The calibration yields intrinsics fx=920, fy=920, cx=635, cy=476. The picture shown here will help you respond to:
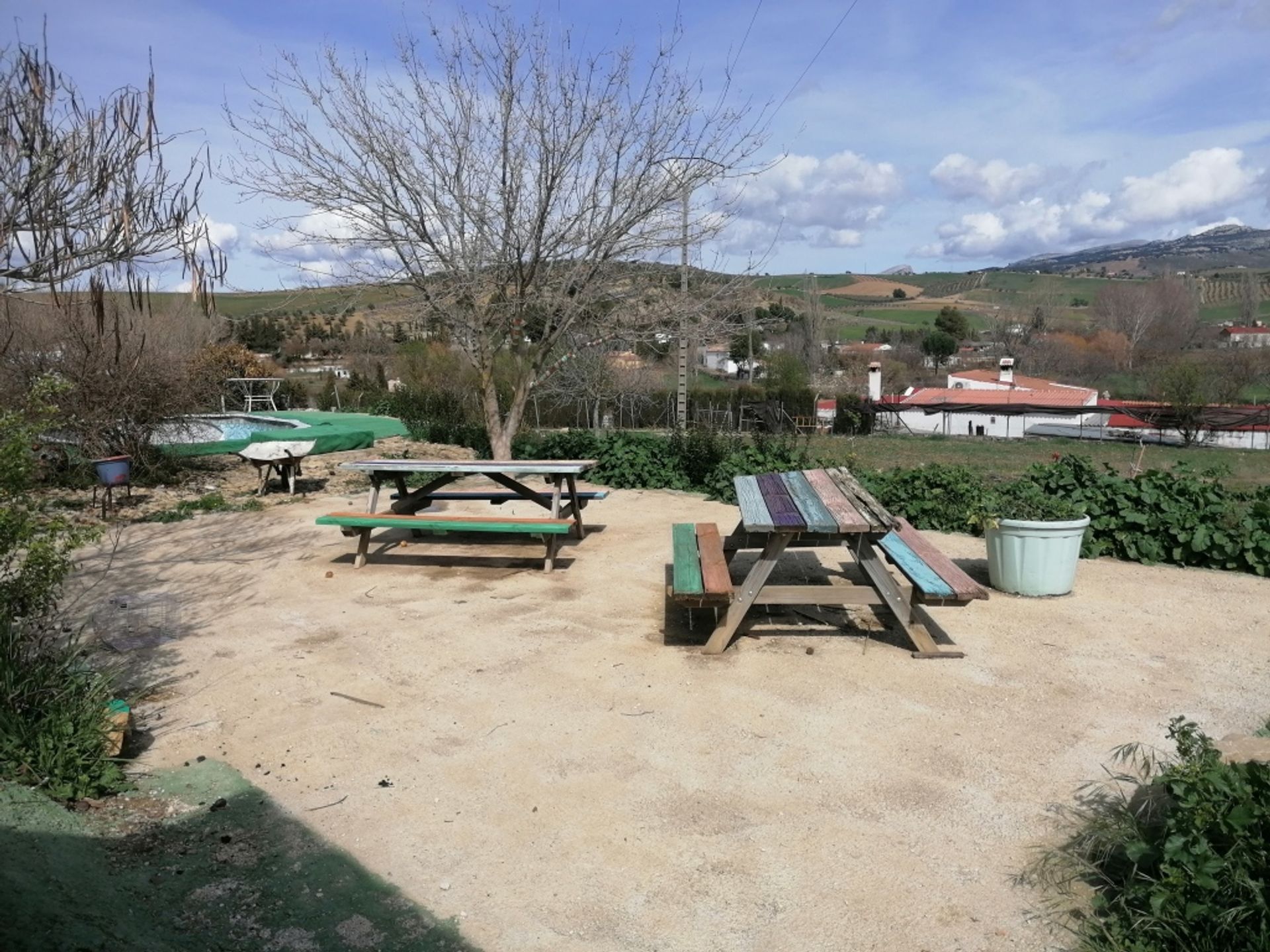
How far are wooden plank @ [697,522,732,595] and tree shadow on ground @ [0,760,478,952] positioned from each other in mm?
2148

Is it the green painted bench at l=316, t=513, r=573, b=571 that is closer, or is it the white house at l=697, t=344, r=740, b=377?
the green painted bench at l=316, t=513, r=573, b=571

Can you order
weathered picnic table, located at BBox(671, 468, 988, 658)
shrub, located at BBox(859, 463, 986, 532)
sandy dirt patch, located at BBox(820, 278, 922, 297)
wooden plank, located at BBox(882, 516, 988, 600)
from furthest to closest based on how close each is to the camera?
sandy dirt patch, located at BBox(820, 278, 922, 297) < shrub, located at BBox(859, 463, 986, 532) < weathered picnic table, located at BBox(671, 468, 988, 658) < wooden plank, located at BBox(882, 516, 988, 600)

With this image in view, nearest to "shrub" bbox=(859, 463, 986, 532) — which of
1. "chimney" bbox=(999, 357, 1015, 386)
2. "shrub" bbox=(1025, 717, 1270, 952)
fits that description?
"shrub" bbox=(1025, 717, 1270, 952)

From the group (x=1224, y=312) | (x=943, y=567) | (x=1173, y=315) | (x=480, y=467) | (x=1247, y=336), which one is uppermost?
(x=1224, y=312)

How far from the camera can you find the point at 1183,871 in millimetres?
2324

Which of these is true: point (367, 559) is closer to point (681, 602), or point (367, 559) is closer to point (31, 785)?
point (681, 602)

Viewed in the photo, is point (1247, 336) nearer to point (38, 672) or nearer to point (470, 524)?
point (470, 524)

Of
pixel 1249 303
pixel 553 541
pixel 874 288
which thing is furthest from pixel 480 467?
pixel 874 288

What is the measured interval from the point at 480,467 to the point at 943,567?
383cm

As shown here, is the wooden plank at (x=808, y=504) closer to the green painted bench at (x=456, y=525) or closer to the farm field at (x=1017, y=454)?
the green painted bench at (x=456, y=525)

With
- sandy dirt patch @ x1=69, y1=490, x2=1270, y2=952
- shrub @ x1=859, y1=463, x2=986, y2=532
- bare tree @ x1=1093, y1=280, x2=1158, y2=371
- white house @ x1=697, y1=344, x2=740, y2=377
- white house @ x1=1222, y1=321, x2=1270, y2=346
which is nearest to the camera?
sandy dirt patch @ x1=69, y1=490, x2=1270, y2=952

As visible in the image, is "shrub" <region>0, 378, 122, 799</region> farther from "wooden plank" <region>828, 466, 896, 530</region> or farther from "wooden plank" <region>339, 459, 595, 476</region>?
"wooden plank" <region>828, 466, 896, 530</region>

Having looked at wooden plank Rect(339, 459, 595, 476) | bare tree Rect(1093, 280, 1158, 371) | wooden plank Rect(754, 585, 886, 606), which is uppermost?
bare tree Rect(1093, 280, 1158, 371)

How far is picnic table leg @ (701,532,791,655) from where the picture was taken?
5012mm
